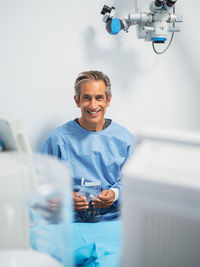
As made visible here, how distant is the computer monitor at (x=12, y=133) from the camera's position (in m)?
0.54

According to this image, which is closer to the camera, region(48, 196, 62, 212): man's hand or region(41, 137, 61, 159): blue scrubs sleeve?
region(48, 196, 62, 212): man's hand

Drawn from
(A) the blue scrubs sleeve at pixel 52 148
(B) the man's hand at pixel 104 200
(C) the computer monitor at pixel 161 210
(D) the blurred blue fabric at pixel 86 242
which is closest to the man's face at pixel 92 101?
(A) the blue scrubs sleeve at pixel 52 148

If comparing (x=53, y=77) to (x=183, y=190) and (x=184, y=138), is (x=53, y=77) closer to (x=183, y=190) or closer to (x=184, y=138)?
(x=184, y=138)

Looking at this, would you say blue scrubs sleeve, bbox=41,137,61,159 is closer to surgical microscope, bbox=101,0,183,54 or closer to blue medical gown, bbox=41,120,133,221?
blue medical gown, bbox=41,120,133,221

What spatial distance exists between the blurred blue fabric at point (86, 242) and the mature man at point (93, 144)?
26cm

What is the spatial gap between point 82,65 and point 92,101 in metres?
0.28

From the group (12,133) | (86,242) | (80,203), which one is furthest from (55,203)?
(80,203)

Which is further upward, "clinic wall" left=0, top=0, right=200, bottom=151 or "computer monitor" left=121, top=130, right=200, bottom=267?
"clinic wall" left=0, top=0, right=200, bottom=151

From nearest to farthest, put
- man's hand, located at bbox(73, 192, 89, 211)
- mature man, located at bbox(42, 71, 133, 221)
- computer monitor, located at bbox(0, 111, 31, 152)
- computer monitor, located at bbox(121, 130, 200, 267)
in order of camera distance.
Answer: computer monitor, located at bbox(121, 130, 200, 267), computer monitor, located at bbox(0, 111, 31, 152), man's hand, located at bbox(73, 192, 89, 211), mature man, located at bbox(42, 71, 133, 221)

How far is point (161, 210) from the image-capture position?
0.40 m

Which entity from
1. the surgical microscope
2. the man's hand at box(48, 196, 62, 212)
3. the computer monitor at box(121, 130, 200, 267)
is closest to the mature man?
the surgical microscope

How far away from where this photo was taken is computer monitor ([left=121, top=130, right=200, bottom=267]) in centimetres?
38

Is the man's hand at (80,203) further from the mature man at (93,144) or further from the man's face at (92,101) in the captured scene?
the man's face at (92,101)

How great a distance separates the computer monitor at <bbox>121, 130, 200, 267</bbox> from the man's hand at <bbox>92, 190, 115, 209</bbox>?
26.6 inches
